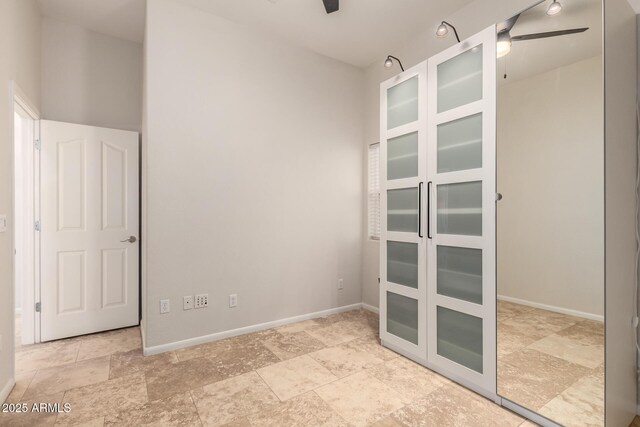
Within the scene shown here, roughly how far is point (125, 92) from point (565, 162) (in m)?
4.00

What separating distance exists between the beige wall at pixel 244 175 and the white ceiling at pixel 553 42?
2148mm

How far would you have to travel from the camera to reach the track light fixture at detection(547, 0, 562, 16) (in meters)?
1.71

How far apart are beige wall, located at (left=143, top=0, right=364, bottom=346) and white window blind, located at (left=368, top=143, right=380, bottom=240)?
Result: 17 cm

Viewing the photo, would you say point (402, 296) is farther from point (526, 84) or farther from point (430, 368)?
point (526, 84)

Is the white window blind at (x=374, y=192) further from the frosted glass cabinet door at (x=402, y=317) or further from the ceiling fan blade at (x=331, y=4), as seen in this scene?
the ceiling fan blade at (x=331, y=4)

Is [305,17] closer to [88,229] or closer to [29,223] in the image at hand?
[88,229]

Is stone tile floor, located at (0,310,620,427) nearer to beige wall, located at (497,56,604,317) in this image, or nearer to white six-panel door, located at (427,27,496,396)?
white six-panel door, located at (427,27,496,396)

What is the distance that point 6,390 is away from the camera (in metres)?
2.03

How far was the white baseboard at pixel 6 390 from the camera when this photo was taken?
1961 mm

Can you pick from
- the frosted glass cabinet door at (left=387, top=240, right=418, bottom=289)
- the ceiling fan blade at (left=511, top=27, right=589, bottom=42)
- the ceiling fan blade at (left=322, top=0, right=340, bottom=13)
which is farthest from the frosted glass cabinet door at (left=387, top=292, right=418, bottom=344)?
the ceiling fan blade at (left=322, top=0, right=340, bottom=13)

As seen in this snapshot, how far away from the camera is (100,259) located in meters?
3.20

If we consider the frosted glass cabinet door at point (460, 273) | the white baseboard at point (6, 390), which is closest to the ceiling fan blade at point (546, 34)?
the frosted glass cabinet door at point (460, 273)

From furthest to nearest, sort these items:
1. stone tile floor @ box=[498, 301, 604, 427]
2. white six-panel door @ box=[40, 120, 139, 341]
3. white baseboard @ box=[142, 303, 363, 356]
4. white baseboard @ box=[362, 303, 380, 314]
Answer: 1. white baseboard @ box=[362, 303, 380, 314]
2. white six-panel door @ box=[40, 120, 139, 341]
3. white baseboard @ box=[142, 303, 363, 356]
4. stone tile floor @ box=[498, 301, 604, 427]

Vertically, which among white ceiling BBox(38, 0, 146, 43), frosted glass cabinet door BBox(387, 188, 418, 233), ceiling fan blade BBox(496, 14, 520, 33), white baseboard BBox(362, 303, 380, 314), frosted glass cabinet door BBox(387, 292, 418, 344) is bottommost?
white baseboard BBox(362, 303, 380, 314)
